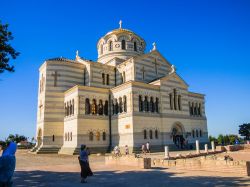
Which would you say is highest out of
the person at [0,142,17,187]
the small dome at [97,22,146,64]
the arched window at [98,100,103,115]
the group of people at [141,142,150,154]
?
the small dome at [97,22,146,64]

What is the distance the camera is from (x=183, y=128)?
34.8m

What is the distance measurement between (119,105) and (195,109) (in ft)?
46.3

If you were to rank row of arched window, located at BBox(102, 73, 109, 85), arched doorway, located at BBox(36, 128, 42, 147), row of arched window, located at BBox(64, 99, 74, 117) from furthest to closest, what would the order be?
row of arched window, located at BBox(102, 73, 109, 85) < arched doorway, located at BBox(36, 128, 42, 147) < row of arched window, located at BBox(64, 99, 74, 117)

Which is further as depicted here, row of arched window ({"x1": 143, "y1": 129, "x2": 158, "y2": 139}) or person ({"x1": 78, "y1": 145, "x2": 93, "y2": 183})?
row of arched window ({"x1": 143, "y1": 129, "x2": 158, "y2": 139})

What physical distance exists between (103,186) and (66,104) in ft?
83.6

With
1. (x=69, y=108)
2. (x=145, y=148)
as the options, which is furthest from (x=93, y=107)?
(x=145, y=148)

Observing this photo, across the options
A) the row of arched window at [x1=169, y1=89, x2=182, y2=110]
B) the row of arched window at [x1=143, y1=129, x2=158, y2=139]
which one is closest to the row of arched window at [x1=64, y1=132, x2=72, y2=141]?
the row of arched window at [x1=143, y1=129, x2=158, y2=139]

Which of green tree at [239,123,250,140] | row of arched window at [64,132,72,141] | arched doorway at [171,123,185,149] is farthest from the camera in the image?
green tree at [239,123,250,140]

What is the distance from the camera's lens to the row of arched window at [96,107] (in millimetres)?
31770

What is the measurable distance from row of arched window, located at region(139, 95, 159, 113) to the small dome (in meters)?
11.9

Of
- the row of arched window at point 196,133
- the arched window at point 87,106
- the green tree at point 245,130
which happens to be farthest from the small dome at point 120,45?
the green tree at point 245,130

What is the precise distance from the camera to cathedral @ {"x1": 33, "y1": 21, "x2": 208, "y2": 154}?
101 feet

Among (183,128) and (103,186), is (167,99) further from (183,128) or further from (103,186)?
(103,186)

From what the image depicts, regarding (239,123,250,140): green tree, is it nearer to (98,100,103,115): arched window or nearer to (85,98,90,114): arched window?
(98,100,103,115): arched window
